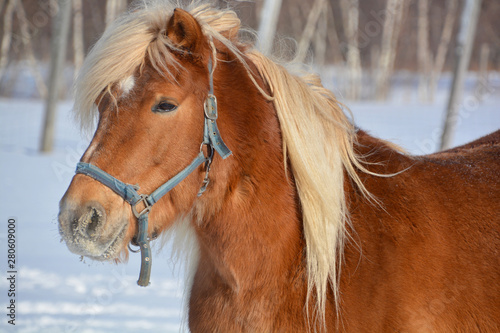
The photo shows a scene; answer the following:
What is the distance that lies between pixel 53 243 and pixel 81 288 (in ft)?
4.57

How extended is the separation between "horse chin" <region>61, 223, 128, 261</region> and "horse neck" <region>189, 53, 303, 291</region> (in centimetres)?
33

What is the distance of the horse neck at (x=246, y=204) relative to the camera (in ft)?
5.96

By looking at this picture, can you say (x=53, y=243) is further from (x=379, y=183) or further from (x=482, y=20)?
(x=482, y=20)

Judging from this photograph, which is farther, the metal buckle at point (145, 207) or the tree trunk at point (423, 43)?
the tree trunk at point (423, 43)

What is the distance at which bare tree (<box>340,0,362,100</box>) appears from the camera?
1719 cm

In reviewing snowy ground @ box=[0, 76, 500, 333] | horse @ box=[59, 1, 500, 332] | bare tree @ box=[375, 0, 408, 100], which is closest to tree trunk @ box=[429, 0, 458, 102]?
bare tree @ box=[375, 0, 408, 100]

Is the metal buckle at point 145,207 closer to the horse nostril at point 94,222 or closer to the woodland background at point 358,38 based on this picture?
the horse nostril at point 94,222

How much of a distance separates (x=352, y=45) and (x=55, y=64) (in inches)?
484

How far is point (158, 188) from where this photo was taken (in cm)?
168

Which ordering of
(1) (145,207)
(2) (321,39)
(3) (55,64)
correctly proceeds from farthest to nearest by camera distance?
(2) (321,39)
(3) (55,64)
(1) (145,207)

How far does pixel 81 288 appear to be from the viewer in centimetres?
444

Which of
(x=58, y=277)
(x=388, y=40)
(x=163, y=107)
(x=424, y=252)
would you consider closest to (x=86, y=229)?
(x=163, y=107)

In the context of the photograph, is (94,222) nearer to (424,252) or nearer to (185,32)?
(185,32)

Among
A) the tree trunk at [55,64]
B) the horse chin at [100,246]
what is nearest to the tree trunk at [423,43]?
the tree trunk at [55,64]
